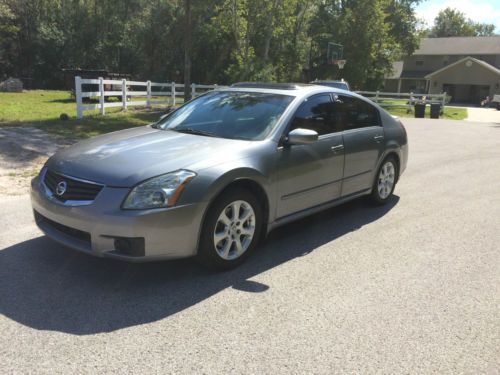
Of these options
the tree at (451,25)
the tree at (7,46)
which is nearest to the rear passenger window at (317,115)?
the tree at (7,46)

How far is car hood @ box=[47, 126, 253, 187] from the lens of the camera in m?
3.61

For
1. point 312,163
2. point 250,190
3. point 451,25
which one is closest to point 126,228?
point 250,190

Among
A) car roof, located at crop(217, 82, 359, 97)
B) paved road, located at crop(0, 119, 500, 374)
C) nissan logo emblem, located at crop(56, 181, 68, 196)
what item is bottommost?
paved road, located at crop(0, 119, 500, 374)

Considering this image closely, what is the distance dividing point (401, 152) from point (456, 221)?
1218mm

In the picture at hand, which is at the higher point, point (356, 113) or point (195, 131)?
point (356, 113)

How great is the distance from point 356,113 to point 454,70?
54236 mm

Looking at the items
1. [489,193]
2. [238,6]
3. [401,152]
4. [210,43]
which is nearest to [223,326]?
[401,152]

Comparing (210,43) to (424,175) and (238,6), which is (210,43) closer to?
(238,6)

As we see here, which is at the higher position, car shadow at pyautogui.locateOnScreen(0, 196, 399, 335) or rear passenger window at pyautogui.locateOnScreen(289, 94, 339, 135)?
rear passenger window at pyautogui.locateOnScreen(289, 94, 339, 135)

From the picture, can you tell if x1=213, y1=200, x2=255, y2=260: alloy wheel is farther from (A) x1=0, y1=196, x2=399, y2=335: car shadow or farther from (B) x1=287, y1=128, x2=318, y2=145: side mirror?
(B) x1=287, y1=128, x2=318, y2=145: side mirror

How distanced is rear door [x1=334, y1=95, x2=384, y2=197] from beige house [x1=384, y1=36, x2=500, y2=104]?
153 feet

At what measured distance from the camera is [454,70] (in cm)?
5344

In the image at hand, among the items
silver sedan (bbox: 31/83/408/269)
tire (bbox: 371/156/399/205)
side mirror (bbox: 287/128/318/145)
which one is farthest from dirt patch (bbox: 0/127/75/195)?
tire (bbox: 371/156/399/205)

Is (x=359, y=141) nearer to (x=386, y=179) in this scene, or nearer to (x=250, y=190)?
(x=386, y=179)
